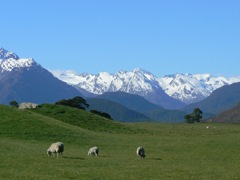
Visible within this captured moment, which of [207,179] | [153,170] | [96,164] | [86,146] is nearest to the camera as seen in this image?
[207,179]

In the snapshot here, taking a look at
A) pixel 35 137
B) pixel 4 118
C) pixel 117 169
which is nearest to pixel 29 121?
pixel 4 118

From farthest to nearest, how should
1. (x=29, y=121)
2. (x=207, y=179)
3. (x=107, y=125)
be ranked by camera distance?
(x=107, y=125)
(x=29, y=121)
(x=207, y=179)

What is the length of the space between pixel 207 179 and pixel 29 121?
220 feet

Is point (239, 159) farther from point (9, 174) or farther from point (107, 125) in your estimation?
point (107, 125)

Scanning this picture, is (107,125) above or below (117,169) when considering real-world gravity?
above

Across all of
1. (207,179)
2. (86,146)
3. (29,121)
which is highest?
(29,121)

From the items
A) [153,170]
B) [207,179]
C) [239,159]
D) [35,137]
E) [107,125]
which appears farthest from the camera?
[107,125]

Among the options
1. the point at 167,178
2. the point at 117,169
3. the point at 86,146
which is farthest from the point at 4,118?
the point at 167,178

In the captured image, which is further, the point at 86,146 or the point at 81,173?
the point at 86,146

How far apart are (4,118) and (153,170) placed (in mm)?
63742

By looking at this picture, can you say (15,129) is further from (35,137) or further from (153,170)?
(153,170)

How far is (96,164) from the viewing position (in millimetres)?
46344

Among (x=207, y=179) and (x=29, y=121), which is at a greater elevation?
(x=29, y=121)

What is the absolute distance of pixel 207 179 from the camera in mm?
36469
